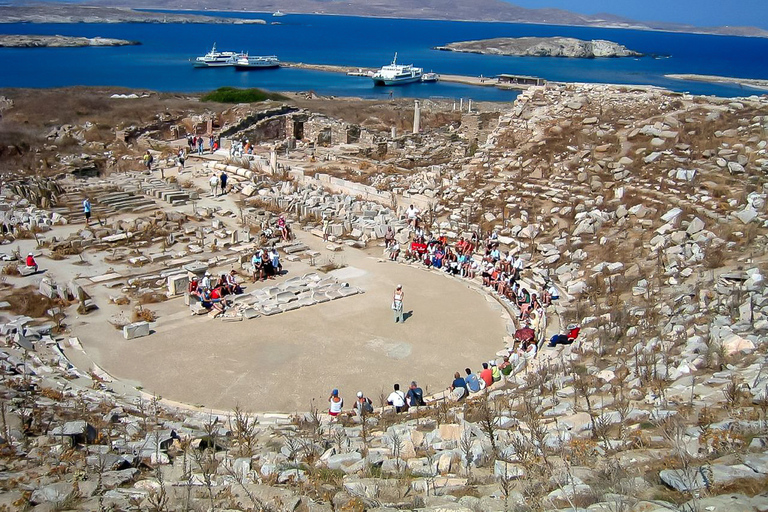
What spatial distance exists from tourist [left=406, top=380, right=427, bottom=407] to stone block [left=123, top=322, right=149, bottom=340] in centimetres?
612

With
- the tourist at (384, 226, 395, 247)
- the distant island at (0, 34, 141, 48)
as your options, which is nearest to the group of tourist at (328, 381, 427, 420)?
the tourist at (384, 226, 395, 247)

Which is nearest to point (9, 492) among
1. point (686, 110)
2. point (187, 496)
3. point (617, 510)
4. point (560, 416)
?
point (187, 496)

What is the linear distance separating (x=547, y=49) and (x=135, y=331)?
161 metres

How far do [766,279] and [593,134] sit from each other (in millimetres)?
10757

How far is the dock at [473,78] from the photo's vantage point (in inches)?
3433

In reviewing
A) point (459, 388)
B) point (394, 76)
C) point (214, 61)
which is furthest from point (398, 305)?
point (214, 61)

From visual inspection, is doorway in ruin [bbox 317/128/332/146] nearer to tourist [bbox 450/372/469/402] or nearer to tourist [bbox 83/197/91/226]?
tourist [bbox 83/197/91/226]

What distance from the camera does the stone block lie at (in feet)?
46.0

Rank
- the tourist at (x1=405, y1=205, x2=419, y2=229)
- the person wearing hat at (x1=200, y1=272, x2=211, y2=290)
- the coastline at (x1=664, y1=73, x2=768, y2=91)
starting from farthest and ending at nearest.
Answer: the coastline at (x1=664, y1=73, x2=768, y2=91), the tourist at (x1=405, y1=205, x2=419, y2=229), the person wearing hat at (x1=200, y1=272, x2=211, y2=290)

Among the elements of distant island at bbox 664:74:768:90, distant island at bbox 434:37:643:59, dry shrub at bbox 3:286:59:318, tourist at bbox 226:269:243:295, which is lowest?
dry shrub at bbox 3:286:59:318

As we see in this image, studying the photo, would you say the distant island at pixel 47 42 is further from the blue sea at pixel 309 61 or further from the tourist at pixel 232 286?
the tourist at pixel 232 286

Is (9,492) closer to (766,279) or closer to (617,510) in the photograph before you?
(617,510)

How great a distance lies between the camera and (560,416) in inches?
364

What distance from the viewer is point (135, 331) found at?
1410 centimetres
